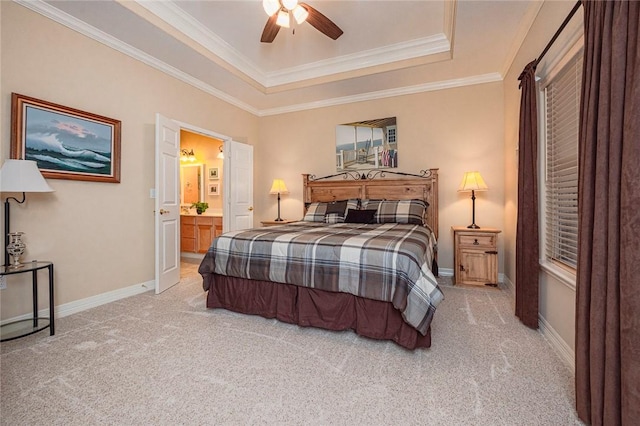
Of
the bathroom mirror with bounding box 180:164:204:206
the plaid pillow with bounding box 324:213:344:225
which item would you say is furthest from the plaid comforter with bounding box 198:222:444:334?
the bathroom mirror with bounding box 180:164:204:206

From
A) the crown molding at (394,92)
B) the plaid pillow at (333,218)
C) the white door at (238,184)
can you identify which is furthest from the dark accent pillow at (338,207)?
the crown molding at (394,92)

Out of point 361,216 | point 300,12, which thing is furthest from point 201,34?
point 361,216

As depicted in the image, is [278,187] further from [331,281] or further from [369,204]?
[331,281]

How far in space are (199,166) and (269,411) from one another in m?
5.47

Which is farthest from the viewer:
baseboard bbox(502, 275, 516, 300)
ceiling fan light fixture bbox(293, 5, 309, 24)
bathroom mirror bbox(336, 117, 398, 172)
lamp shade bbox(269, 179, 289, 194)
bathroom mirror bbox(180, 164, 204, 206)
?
bathroom mirror bbox(180, 164, 204, 206)

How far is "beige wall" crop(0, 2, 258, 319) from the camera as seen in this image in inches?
95.9

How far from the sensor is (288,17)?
2.57 metres

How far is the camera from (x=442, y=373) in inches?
69.6

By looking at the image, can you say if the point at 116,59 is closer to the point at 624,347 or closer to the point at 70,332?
the point at 70,332

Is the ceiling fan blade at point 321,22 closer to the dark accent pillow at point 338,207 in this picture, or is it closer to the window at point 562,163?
the window at point 562,163

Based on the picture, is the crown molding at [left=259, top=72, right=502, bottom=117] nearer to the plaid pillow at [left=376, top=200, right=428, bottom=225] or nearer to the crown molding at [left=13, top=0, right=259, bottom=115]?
the crown molding at [left=13, top=0, right=259, bottom=115]

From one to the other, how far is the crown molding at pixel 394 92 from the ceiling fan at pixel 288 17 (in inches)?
72.9

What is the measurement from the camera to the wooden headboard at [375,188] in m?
4.14

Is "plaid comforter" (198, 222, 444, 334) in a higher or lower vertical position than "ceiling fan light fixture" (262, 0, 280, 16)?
lower
